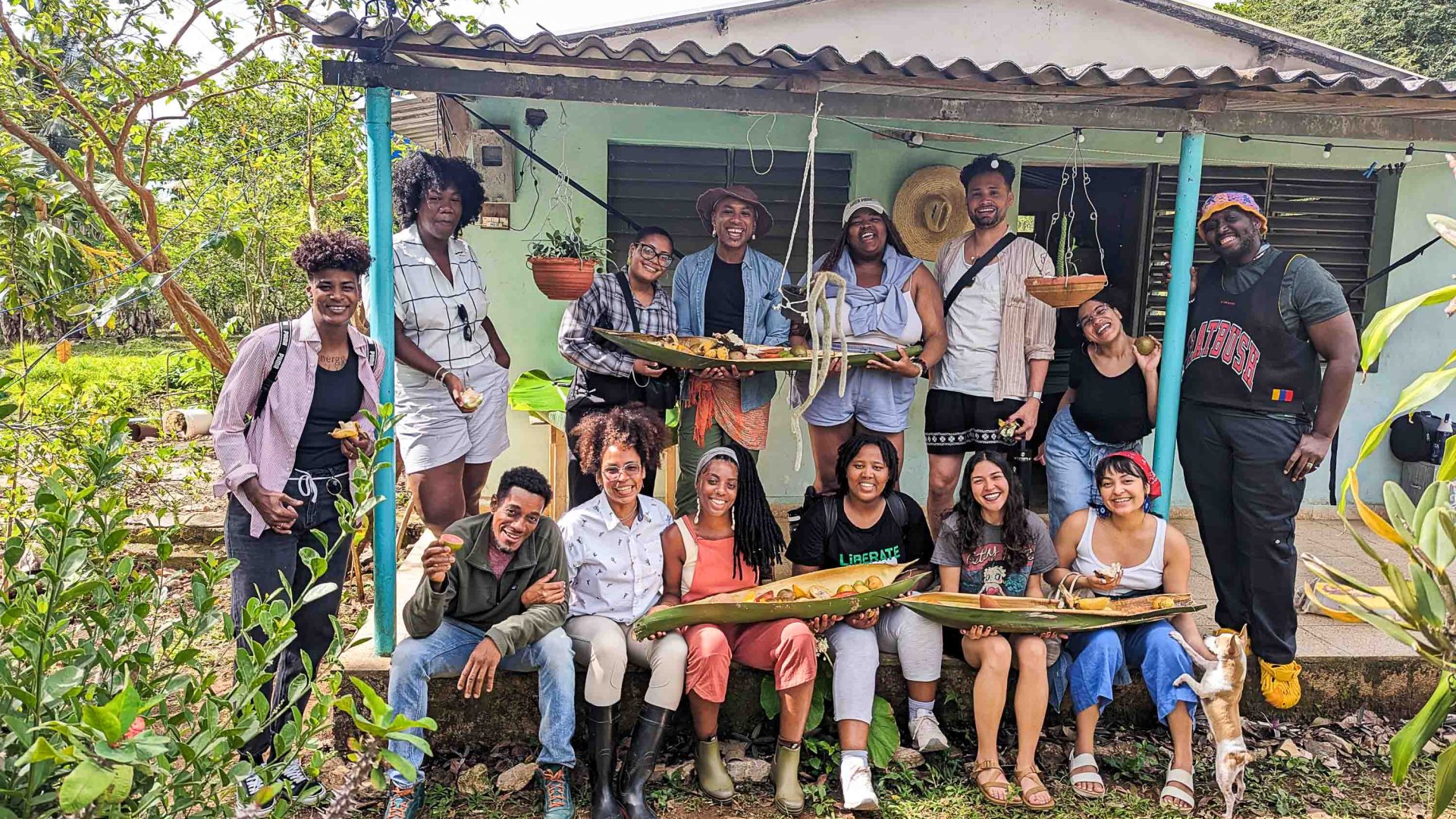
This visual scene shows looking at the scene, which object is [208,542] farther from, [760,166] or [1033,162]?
[1033,162]

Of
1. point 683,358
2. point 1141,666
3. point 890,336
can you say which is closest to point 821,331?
point 890,336

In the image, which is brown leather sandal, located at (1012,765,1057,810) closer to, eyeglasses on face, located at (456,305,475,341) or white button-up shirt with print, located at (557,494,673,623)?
white button-up shirt with print, located at (557,494,673,623)

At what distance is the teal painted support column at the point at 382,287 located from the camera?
130 inches

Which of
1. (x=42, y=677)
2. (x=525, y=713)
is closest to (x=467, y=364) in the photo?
(x=525, y=713)

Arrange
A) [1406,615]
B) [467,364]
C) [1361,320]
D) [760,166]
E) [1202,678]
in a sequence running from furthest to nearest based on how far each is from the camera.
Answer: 1. [1361,320]
2. [760,166]
3. [467,364]
4. [1202,678]
5. [1406,615]

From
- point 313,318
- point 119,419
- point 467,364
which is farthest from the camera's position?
point 467,364

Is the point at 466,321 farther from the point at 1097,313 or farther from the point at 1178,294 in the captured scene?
the point at 1178,294

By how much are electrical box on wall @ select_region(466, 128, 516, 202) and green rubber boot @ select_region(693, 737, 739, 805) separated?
326 cm

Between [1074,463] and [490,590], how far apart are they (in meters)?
2.33

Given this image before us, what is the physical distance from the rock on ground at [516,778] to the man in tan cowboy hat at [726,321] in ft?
3.78

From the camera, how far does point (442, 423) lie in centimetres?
369

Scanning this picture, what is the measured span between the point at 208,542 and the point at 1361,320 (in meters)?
7.35

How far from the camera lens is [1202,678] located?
3.42 m

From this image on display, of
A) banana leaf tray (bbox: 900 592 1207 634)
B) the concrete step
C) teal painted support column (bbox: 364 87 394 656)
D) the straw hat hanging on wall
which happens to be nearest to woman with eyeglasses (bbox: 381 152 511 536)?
teal painted support column (bbox: 364 87 394 656)
